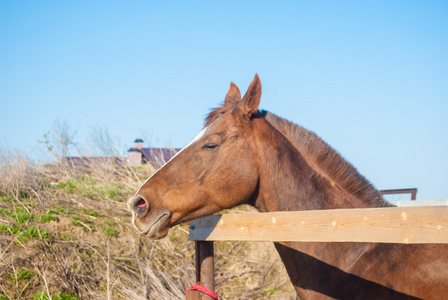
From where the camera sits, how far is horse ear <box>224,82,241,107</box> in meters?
3.61

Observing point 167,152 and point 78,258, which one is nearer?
point 78,258

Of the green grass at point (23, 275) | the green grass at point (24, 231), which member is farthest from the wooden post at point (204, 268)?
the green grass at point (24, 231)

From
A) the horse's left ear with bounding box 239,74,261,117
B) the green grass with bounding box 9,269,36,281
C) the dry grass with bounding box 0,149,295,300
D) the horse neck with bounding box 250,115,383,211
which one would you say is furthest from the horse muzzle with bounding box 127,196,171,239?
the green grass with bounding box 9,269,36,281

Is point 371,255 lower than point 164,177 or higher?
lower

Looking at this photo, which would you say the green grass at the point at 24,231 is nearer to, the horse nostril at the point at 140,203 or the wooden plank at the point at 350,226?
the horse nostril at the point at 140,203

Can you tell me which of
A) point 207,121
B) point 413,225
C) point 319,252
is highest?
point 207,121

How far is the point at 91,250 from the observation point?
658 cm

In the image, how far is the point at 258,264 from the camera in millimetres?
8023

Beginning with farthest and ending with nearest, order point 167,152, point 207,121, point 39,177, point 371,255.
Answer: point 167,152 < point 39,177 < point 207,121 < point 371,255

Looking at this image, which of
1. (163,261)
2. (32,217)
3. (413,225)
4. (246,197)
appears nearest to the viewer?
(413,225)

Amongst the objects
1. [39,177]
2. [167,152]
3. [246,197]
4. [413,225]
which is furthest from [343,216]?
[167,152]

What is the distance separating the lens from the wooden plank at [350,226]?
2039 millimetres

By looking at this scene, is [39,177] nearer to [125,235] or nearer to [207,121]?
[125,235]

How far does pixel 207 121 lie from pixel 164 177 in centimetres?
74
